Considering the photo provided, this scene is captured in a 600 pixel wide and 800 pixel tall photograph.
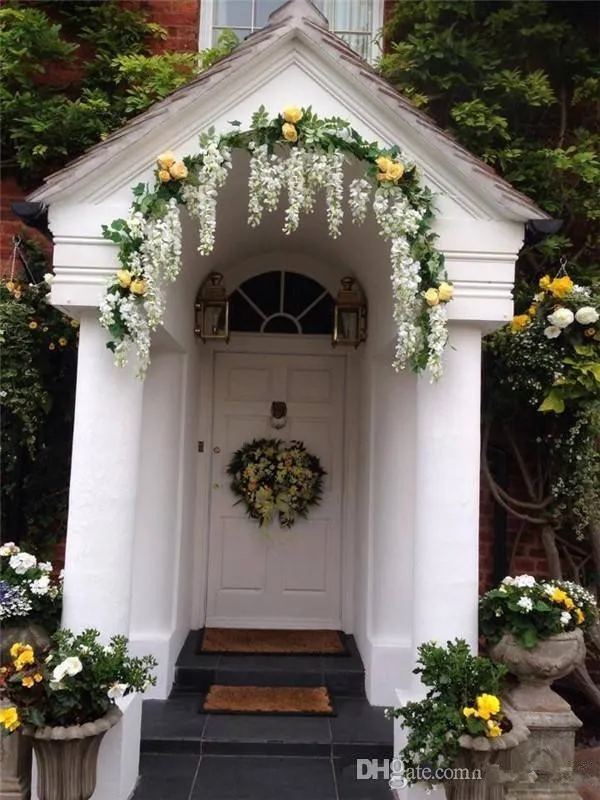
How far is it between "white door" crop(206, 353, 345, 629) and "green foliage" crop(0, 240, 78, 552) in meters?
1.14

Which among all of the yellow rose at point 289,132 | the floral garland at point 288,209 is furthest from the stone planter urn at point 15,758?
the yellow rose at point 289,132

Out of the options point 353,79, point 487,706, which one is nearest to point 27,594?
point 487,706

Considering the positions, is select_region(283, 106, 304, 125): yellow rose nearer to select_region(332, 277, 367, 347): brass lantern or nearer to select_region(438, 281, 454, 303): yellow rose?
select_region(438, 281, 454, 303): yellow rose

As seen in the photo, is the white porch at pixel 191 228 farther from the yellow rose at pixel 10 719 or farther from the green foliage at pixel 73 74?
the green foliage at pixel 73 74

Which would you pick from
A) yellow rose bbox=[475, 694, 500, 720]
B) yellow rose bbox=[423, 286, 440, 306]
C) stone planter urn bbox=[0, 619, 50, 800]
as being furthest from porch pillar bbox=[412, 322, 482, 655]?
stone planter urn bbox=[0, 619, 50, 800]

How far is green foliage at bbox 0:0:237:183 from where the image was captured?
4.85m

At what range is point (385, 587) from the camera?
14.0 feet

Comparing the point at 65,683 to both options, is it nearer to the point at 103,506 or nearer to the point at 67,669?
the point at 67,669

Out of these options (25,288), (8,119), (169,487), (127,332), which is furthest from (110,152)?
(8,119)

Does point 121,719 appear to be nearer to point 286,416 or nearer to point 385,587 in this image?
point 385,587

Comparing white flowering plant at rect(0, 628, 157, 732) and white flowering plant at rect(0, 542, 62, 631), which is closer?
white flowering plant at rect(0, 628, 157, 732)

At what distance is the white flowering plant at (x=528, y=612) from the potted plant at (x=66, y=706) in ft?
5.93

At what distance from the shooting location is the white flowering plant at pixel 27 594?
3.22m

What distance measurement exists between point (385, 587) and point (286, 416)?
156 cm
